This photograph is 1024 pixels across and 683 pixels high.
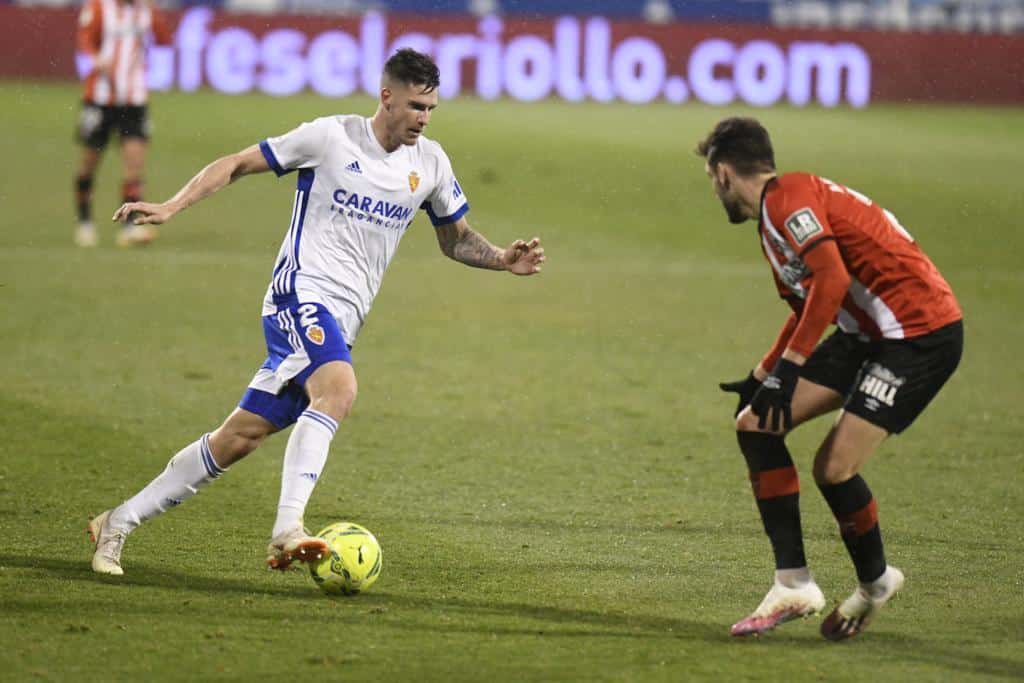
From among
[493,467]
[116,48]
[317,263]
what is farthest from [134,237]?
[317,263]

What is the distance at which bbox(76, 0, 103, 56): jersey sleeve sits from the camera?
16547mm

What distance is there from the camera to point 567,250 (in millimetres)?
17156

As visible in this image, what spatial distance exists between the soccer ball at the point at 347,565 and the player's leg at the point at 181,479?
18.5 inches

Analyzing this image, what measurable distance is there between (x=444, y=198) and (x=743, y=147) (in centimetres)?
156

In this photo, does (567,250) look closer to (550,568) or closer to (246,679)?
(550,568)

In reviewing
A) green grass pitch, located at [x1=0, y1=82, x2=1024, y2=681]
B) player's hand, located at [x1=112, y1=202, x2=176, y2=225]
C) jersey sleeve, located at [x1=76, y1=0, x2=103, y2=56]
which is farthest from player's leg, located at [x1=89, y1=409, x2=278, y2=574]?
jersey sleeve, located at [x1=76, y1=0, x2=103, y2=56]

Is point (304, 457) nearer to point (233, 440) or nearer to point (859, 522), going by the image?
point (233, 440)

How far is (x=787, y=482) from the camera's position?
18.4 ft

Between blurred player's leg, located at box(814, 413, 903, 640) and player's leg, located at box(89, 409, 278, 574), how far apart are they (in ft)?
6.70

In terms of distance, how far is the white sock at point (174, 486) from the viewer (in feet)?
20.4

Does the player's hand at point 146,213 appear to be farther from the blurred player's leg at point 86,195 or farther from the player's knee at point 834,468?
the blurred player's leg at point 86,195

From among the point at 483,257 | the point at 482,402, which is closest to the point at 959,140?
the point at 482,402

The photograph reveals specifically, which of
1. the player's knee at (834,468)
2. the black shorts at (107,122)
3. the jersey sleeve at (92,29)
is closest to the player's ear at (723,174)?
the player's knee at (834,468)

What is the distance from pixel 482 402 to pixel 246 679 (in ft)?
17.2
